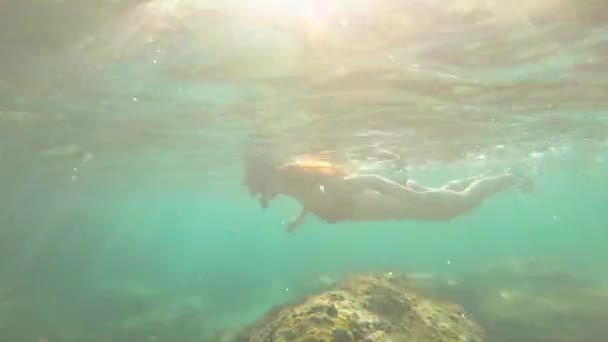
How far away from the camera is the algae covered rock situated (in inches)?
245

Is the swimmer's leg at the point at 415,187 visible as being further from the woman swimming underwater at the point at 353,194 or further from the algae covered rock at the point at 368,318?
the algae covered rock at the point at 368,318

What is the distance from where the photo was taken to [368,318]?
6.87 metres

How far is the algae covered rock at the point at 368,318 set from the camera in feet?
20.4

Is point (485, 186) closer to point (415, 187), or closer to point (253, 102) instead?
point (415, 187)

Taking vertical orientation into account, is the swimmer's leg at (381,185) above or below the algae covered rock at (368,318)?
below

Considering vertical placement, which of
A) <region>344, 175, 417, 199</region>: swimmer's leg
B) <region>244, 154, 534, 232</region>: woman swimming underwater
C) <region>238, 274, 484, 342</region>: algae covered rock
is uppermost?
<region>238, 274, 484, 342</region>: algae covered rock

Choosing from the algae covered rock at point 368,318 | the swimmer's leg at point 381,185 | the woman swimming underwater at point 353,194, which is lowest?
the woman swimming underwater at point 353,194

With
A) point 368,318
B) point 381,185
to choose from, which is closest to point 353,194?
point 381,185

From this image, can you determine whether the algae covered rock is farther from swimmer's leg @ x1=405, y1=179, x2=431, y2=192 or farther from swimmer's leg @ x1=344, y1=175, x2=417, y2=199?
swimmer's leg @ x1=405, y1=179, x2=431, y2=192

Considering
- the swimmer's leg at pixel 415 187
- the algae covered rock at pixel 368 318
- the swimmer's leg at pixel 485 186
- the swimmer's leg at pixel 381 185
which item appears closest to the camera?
the algae covered rock at pixel 368 318

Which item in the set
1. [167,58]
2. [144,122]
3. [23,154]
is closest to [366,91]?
[167,58]

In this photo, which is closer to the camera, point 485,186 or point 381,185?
point 381,185

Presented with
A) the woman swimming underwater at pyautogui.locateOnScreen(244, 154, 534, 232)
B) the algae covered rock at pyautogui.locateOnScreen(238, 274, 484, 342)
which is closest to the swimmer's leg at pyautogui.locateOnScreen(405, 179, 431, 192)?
the woman swimming underwater at pyautogui.locateOnScreen(244, 154, 534, 232)

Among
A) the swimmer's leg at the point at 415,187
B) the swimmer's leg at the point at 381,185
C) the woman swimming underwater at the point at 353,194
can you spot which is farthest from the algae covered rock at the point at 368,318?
the swimmer's leg at the point at 415,187
